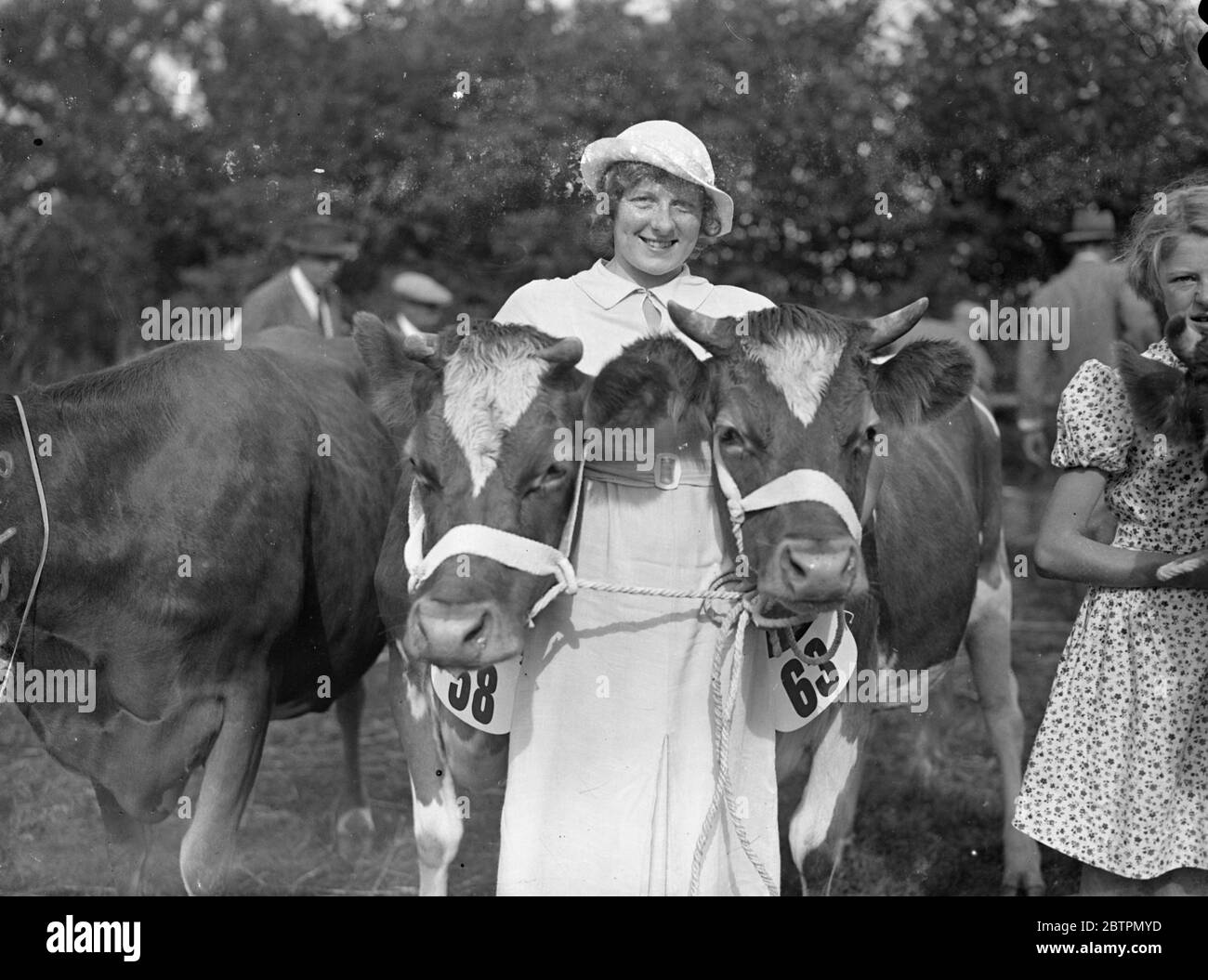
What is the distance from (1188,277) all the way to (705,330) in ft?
4.07

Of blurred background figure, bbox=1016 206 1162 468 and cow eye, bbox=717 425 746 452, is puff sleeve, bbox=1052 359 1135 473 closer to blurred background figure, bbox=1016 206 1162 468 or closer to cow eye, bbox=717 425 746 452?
cow eye, bbox=717 425 746 452

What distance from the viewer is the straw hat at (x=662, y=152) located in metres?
3.88

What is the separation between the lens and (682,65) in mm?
5859

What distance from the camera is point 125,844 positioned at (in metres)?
4.70

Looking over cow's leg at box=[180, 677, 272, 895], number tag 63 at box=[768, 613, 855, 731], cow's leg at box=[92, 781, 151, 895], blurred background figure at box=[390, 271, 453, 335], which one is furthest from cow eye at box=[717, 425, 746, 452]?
blurred background figure at box=[390, 271, 453, 335]

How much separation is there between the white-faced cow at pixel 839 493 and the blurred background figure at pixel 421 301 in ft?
11.6

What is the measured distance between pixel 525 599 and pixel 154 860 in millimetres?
2956

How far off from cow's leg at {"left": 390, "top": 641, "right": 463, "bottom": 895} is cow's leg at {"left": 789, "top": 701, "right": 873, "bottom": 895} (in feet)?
3.55

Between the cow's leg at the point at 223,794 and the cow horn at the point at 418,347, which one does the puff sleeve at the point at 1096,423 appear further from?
the cow's leg at the point at 223,794

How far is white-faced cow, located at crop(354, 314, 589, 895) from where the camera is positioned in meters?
3.32

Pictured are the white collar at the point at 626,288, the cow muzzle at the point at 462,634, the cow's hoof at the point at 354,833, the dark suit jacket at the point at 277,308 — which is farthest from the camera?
the dark suit jacket at the point at 277,308

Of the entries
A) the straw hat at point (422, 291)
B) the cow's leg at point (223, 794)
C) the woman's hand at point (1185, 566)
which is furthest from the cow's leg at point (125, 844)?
the straw hat at point (422, 291)

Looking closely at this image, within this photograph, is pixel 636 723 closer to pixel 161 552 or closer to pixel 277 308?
pixel 161 552

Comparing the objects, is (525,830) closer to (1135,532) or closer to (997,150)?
(1135,532)
